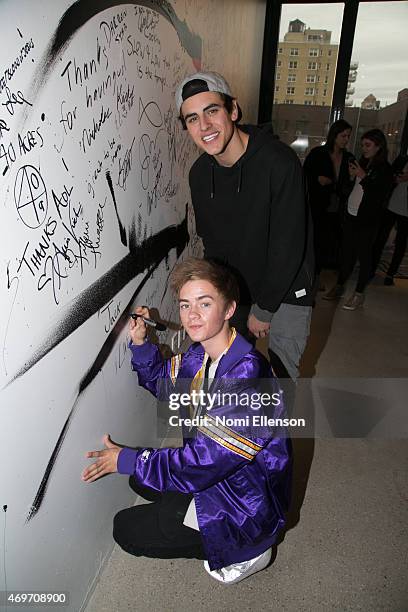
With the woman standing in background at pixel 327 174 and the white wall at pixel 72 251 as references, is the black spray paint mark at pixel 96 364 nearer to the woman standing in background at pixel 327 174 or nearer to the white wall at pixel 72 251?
the white wall at pixel 72 251

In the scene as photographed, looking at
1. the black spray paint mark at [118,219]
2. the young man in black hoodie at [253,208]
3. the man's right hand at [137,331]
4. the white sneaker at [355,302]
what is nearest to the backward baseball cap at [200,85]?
the young man in black hoodie at [253,208]

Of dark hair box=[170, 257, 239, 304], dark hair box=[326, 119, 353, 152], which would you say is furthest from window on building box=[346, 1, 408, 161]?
dark hair box=[170, 257, 239, 304]

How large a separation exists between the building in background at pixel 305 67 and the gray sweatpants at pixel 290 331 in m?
4.22

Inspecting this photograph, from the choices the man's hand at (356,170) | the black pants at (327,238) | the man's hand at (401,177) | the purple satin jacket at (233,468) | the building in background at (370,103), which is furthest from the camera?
the building in background at (370,103)

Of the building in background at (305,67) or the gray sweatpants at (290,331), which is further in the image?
the building in background at (305,67)

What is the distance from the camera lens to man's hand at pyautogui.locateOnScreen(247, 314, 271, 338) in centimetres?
160

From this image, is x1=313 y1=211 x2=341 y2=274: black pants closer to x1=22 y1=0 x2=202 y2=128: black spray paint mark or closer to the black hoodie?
the black hoodie

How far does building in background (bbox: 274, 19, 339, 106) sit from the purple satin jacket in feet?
15.4

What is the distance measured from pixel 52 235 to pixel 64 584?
0.90 metres

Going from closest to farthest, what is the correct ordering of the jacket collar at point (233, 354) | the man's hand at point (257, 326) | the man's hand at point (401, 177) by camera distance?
the jacket collar at point (233, 354), the man's hand at point (257, 326), the man's hand at point (401, 177)

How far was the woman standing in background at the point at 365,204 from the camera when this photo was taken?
344 centimetres

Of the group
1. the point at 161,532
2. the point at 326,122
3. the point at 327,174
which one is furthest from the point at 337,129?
the point at 161,532

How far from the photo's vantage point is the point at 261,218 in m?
1.47

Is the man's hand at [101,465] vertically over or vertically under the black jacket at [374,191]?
under
